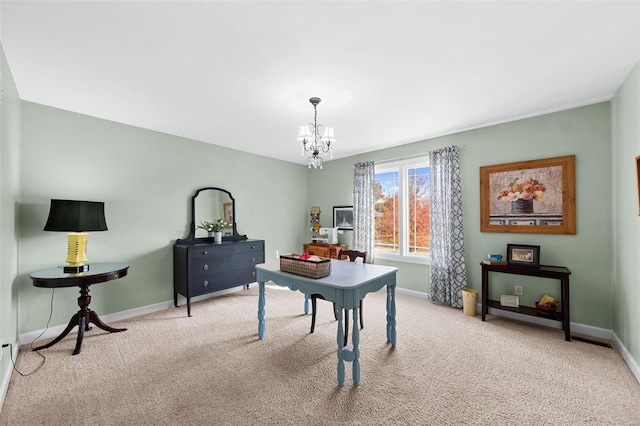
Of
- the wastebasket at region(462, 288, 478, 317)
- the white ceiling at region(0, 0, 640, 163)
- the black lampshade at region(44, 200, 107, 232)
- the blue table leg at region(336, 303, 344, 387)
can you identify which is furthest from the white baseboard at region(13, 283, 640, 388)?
the white ceiling at region(0, 0, 640, 163)

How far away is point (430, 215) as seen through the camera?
4145 millimetres

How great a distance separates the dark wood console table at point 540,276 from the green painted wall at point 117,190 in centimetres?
374

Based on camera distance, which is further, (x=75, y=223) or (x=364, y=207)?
(x=364, y=207)

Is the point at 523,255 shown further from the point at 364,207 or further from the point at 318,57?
the point at 318,57

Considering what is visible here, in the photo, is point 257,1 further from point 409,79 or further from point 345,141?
point 345,141

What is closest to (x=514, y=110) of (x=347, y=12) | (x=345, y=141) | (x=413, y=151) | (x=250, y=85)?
(x=413, y=151)

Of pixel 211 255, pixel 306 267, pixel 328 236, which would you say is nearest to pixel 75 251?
pixel 211 255

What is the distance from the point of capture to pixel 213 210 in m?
4.40

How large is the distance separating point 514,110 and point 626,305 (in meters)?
2.20

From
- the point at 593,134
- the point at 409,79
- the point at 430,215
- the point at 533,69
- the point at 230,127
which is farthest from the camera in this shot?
the point at 430,215

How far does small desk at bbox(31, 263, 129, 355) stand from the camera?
8.05 feet

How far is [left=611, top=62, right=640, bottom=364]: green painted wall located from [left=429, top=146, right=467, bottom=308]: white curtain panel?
4.81ft

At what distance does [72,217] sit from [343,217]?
3912mm

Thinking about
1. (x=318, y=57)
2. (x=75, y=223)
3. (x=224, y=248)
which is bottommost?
(x=224, y=248)
